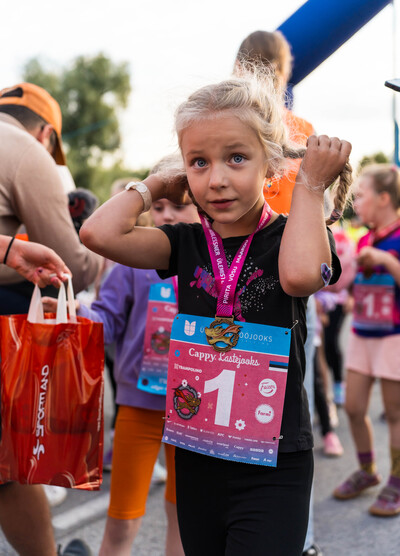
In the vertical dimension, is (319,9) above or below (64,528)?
above

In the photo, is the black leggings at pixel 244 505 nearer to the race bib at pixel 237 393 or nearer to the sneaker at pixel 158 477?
the race bib at pixel 237 393

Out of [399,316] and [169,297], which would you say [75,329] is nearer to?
[169,297]

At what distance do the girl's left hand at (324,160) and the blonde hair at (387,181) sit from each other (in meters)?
2.95

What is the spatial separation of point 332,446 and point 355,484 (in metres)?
0.77

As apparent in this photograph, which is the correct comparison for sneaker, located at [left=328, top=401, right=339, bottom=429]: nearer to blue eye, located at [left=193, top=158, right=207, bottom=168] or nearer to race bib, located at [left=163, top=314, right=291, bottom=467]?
race bib, located at [left=163, top=314, right=291, bottom=467]

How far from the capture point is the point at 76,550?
2.99 metres

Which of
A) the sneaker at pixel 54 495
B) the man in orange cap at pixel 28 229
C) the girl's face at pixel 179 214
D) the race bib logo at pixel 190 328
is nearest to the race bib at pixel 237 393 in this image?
the race bib logo at pixel 190 328

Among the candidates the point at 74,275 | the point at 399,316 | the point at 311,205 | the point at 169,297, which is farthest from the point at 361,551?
the point at 311,205

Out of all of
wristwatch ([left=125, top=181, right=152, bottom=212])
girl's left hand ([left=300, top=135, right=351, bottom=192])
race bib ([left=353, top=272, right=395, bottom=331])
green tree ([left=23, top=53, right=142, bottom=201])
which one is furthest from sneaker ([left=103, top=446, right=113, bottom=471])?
green tree ([left=23, top=53, right=142, bottom=201])

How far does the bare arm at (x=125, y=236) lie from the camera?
1.86m

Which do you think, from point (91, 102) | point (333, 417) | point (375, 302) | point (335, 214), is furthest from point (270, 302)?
point (91, 102)

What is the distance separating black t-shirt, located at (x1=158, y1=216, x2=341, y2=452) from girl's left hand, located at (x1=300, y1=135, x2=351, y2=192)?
21 centimetres

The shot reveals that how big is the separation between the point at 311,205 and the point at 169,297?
3.73 ft

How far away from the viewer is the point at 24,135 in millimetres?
2516
